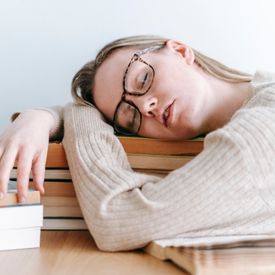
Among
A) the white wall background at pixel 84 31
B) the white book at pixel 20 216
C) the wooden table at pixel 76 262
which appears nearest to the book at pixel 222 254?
the wooden table at pixel 76 262

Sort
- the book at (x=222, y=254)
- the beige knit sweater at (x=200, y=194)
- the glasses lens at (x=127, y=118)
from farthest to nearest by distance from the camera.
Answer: the glasses lens at (x=127, y=118), the beige knit sweater at (x=200, y=194), the book at (x=222, y=254)

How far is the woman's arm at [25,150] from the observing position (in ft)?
3.24

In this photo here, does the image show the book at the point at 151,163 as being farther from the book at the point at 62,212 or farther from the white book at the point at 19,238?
the white book at the point at 19,238

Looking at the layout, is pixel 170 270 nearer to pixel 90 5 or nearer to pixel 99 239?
pixel 99 239

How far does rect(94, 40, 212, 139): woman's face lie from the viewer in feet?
4.01

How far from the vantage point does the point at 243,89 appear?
1.36 m

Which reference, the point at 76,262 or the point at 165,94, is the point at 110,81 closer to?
the point at 165,94

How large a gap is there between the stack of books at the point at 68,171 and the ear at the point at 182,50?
25cm

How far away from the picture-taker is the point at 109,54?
4.43 ft

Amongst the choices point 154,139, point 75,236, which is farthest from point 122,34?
point 75,236

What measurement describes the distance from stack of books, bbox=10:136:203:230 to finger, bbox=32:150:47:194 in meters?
0.03

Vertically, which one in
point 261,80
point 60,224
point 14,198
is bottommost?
point 60,224

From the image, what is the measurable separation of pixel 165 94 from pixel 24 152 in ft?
1.07

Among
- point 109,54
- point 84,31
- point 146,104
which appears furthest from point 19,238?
point 84,31
